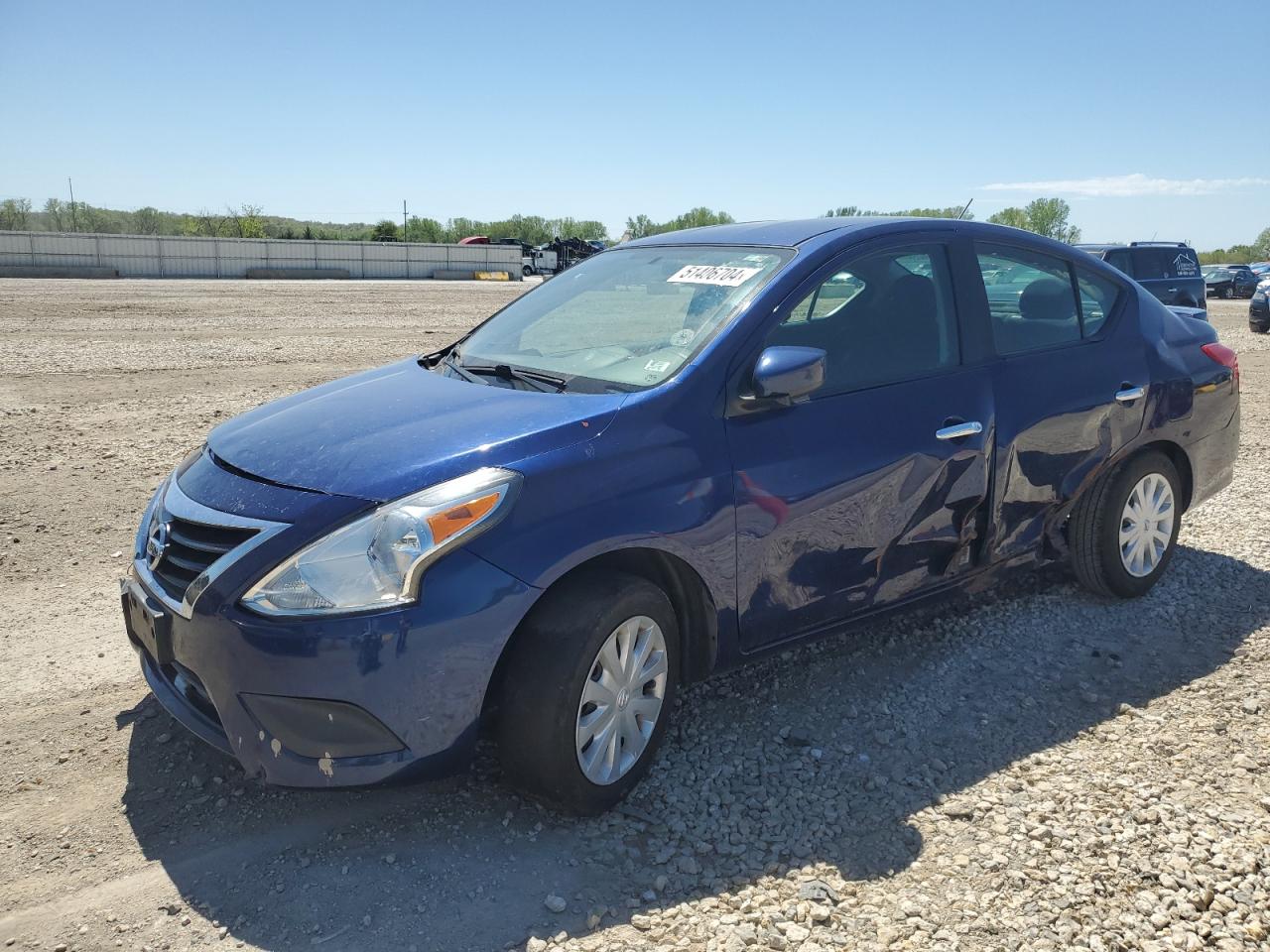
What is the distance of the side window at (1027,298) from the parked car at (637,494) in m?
0.02

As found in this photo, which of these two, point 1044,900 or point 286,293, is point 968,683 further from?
point 286,293

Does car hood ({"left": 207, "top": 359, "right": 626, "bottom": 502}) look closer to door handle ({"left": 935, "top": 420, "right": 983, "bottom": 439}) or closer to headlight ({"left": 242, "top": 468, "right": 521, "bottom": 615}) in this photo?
headlight ({"left": 242, "top": 468, "right": 521, "bottom": 615})

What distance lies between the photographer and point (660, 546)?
3.21 m

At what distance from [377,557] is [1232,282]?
44.2m

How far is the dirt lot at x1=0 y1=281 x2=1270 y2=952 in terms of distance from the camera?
2.77 metres

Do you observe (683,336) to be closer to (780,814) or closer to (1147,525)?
(780,814)

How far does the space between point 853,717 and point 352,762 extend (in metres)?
1.94

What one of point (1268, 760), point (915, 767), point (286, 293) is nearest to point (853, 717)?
point (915, 767)

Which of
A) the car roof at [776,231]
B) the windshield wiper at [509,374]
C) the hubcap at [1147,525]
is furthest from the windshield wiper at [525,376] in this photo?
the hubcap at [1147,525]

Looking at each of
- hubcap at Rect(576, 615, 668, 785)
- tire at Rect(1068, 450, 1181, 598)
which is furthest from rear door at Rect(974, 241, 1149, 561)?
hubcap at Rect(576, 615, 668, 785)

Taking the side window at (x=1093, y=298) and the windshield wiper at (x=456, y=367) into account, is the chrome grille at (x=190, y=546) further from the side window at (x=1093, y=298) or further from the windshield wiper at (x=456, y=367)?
the side window at (x=1093, y=298)

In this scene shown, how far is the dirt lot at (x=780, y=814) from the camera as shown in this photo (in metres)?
2.77

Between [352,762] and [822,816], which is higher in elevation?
[352,762]

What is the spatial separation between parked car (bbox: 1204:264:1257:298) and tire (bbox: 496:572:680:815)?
42539 millimetres
